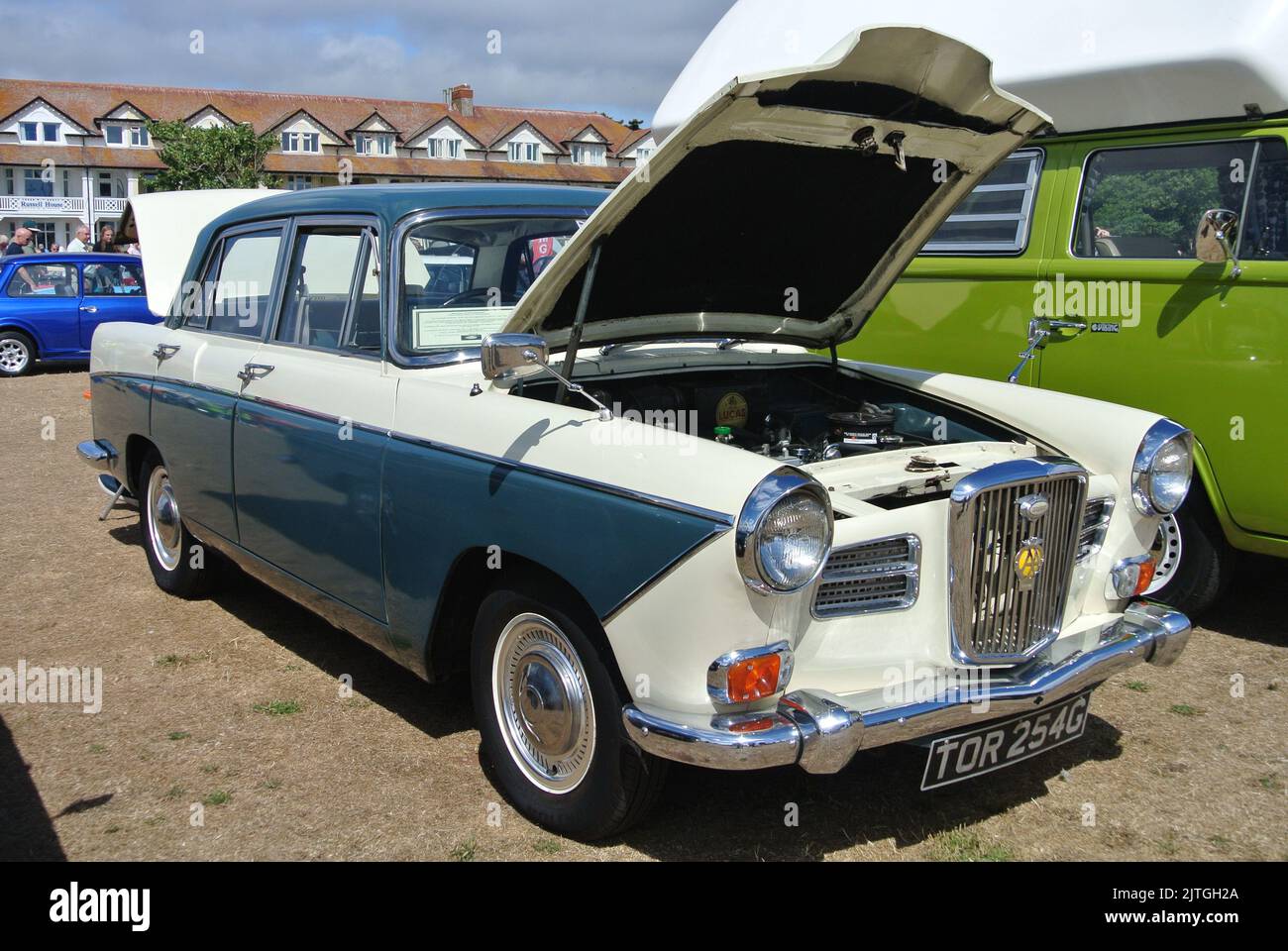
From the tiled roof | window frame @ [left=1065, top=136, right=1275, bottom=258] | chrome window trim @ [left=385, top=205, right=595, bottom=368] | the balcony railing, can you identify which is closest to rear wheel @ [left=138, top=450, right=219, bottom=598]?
chrome window trim @ [left=385, top=205, right=595, bottom=368]

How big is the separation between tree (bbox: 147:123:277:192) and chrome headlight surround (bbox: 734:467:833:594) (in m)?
37.7

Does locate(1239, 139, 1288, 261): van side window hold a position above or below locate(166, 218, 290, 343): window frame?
above

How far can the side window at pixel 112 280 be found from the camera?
1479cm

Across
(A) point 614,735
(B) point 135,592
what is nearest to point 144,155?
(B) point 135,592

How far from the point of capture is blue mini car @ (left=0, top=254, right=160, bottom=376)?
47.4 feet

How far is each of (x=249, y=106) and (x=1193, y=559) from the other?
56.2m

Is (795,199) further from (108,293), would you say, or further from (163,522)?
(108,293)

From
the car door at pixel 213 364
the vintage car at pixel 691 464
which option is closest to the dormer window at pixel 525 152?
the car door at pixel 213 364

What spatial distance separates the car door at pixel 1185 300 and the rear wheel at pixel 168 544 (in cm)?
398

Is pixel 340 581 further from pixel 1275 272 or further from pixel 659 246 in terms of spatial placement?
pixel 1275 272

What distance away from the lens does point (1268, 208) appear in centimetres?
446

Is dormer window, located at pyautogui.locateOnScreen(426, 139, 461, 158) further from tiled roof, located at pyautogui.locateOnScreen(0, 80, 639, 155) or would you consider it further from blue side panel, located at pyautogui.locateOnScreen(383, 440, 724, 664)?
blue side panel, located at pyautogui.locateOnScreen(383, 440, 724, 664)

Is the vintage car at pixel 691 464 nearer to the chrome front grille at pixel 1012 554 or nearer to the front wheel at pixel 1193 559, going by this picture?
the chrome front grille at pixel 1012 554

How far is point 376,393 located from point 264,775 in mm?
1277
